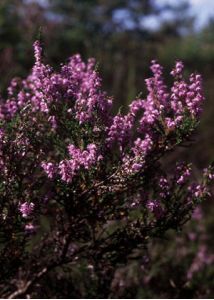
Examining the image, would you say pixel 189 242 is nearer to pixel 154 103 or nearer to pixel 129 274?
pixel 129 274

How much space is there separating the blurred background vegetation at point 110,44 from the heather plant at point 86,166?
24cm

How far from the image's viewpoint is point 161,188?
420 centimetres

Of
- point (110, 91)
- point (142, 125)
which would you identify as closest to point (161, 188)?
point (142, 125)

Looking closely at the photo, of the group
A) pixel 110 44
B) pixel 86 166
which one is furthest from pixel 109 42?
pixel 86 166

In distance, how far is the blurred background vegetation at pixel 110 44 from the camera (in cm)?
1489

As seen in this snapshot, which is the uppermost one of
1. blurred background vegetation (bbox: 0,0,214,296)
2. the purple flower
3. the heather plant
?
blurred background vegetation (bbox: 0,0,214,296)

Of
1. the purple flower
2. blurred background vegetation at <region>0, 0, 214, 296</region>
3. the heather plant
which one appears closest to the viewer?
the purple flower

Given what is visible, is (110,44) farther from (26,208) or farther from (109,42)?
(26,208)

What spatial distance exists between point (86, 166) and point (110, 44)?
75.0ft

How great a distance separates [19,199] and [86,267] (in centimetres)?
124

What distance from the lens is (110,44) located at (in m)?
26.0

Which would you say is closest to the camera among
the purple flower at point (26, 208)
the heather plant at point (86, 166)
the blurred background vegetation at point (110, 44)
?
the purple flower at point (26, 208)

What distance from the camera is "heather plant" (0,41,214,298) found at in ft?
12.4

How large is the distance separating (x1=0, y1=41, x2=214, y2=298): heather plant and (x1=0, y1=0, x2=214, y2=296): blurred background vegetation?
0.24 metres
